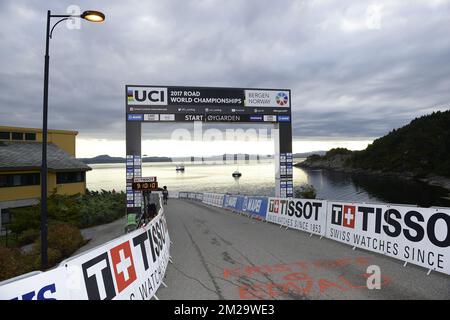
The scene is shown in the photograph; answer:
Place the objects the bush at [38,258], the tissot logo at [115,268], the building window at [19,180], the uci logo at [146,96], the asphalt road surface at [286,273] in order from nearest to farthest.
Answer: the tissot logo at [115,268], the asphalt road surface at [286,273], the bush at [38,258], the uci logo at [146,96], the building window at [19,180]

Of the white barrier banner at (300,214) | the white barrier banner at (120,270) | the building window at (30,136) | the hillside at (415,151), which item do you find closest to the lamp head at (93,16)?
the white barrier banner at (120,270)

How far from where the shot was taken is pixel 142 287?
6.41 meters

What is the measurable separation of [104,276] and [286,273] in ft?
15.6

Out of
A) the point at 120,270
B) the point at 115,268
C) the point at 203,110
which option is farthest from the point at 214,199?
the point at 115,268

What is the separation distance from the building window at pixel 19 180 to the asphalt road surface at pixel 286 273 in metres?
22.5

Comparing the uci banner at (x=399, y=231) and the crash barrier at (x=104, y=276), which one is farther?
the uci banner at (x=399, y=231)

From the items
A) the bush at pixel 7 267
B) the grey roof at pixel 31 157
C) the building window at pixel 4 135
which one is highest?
the building window at pixel 4 135

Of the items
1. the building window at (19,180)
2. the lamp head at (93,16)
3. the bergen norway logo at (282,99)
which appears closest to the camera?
the lamp head at (93,16)

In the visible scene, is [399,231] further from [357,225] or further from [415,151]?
[415,151]

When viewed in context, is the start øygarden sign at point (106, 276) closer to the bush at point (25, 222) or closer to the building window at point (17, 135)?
the bush at point (25, 222)

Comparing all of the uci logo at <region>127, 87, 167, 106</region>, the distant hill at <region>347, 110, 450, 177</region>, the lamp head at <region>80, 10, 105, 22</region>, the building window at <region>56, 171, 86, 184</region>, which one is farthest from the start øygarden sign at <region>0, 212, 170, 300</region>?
the distant hill at <region>347, 110, 450, 177</region>

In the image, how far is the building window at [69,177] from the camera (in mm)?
31422
